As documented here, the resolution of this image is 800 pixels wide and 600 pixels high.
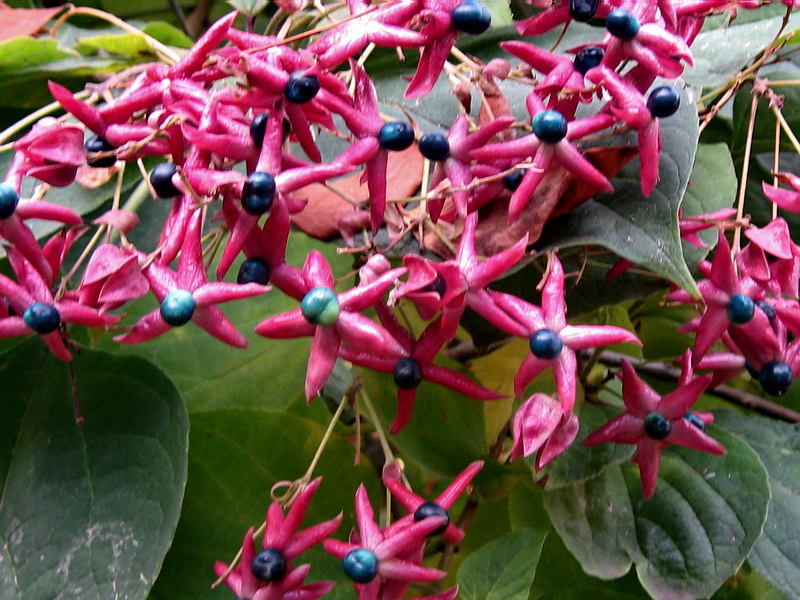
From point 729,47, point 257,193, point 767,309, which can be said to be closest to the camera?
point 257,193

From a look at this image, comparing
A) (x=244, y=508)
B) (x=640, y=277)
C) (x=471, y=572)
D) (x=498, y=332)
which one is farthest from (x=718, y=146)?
(x=244, y=508)

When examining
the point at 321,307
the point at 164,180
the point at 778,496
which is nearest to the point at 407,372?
the point at 321,307

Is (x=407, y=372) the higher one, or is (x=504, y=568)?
(x=407, y=372)

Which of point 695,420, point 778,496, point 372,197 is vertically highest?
point 372,197

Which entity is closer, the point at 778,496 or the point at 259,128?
the point at 259,128

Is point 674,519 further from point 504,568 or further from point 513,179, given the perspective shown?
point 513,179

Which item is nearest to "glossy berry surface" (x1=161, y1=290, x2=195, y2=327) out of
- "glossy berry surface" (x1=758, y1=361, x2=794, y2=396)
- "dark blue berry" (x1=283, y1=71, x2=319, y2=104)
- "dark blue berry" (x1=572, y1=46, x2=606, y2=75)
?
"dark blue berry" (x1=283, y1=71, x2=319, y2=104)

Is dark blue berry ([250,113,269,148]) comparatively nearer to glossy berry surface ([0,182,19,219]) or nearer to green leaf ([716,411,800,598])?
glossy berry surface ([0,182,19,219])
